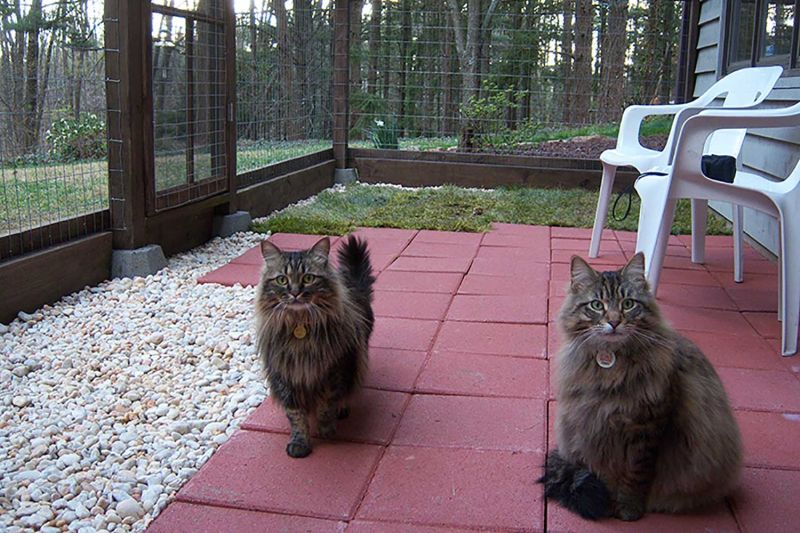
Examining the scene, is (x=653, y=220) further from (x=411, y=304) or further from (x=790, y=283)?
(x=411, y=304)

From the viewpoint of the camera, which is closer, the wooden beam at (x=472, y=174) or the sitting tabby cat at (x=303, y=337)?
the sitting tabby cat at (x=303, y=337)

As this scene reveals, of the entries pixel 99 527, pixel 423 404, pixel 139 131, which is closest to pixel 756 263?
pixel 423 404

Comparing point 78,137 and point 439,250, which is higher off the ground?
point 78,137

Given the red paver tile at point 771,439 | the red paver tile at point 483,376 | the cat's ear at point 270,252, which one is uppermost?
the cat's ear at point 270,252

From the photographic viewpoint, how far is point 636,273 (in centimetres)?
195

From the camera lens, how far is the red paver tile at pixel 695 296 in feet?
12.1

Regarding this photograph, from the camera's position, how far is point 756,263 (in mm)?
4527

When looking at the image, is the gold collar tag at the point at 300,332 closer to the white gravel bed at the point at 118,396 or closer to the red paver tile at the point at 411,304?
the white gravel bed at the point at 118,396

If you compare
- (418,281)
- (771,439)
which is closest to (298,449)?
(771,439)

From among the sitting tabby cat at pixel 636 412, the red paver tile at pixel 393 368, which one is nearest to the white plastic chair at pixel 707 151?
the red paver tile at pixel 393 368

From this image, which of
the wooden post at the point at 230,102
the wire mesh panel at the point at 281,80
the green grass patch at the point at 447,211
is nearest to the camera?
the wooden post at the point at 230,102

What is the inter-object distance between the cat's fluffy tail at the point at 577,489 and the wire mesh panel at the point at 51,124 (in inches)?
98.0

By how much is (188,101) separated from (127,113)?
74 centimetres

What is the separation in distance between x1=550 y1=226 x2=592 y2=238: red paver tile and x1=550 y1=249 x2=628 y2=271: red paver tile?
0.44 metres
